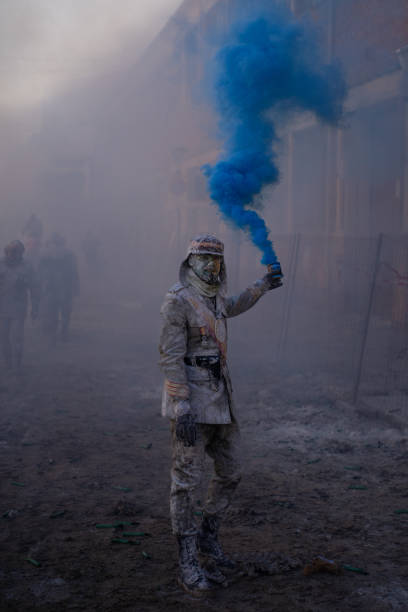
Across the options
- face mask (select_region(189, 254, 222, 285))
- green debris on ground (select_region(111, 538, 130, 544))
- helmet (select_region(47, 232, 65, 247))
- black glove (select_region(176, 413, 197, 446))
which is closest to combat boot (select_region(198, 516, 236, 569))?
green debris on ground (select_region(111, 538, 130, 544))

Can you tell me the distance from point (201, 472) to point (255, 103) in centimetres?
373

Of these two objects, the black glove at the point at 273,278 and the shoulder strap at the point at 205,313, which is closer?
the shoulder strap at the point at 205,313

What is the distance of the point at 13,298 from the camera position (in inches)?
366

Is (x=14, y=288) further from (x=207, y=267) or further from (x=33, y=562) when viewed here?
(x=207, y=267)

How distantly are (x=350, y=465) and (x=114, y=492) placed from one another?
2225 mm

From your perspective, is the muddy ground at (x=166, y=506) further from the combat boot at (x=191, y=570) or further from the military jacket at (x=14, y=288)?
the military jacket at (x=14, y=288)

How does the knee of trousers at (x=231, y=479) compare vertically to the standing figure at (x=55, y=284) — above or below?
below

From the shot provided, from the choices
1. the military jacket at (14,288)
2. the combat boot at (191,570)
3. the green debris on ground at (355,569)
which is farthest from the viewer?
the military jacket at (14,288)

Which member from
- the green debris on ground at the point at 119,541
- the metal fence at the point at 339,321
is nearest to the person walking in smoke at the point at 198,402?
the green debris on ground at the point at 119,541

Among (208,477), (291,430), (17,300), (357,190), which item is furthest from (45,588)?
(357,190)

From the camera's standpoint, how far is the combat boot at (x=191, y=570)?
3.22 metres

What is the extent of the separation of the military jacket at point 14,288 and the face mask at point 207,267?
6.44 meters

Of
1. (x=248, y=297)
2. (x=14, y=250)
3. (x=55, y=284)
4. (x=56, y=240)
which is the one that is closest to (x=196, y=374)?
(x=248, y=297)

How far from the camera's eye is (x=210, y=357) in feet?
11.4
